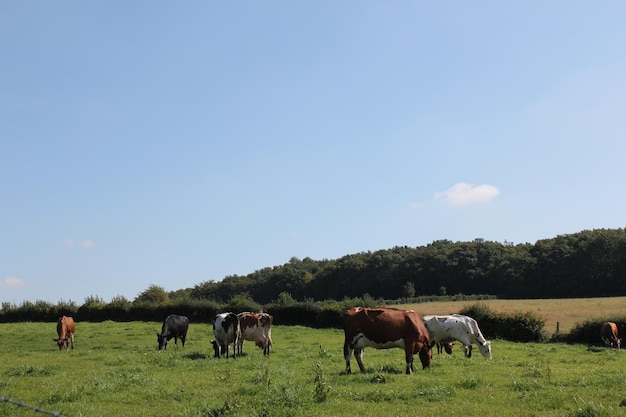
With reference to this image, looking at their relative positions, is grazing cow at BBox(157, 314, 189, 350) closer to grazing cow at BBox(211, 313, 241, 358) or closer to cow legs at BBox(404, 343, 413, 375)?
grazing cow at BBox(211, 313, 241, 358)

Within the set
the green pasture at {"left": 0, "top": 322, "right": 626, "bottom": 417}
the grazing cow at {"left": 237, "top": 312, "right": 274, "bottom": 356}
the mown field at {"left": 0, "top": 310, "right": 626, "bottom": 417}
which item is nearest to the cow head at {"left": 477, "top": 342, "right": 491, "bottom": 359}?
the mown field at {"left": 0, "top": 310, "right": 626, "bottom": 417}

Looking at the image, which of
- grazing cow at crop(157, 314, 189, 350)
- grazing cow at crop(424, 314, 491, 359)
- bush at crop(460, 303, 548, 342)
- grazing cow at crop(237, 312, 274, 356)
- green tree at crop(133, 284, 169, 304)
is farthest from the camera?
green tree at crop(133, 284, 169, 304)

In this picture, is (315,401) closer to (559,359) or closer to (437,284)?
(559,359)

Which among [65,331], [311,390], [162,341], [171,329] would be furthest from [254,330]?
[65,331]

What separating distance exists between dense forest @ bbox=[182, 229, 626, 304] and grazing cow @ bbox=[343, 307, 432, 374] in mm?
57439

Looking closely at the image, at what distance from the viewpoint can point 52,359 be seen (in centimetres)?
2259

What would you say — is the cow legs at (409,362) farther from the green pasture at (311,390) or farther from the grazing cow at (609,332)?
the grazing cow at (609,332)

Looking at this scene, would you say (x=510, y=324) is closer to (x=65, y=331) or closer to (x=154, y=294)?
(x=65, y=331)

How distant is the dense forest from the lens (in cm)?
8356

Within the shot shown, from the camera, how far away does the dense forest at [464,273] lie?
274ft

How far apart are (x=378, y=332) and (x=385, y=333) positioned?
21 cm

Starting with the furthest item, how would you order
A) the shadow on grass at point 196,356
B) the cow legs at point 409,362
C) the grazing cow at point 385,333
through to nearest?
the shadow on grass at point 196,356 < the grazing cow at point 385,333 < the cow legs at point 409,362

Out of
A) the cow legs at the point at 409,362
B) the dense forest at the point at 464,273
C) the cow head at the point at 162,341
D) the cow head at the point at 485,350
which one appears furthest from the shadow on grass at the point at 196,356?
the dense forest at the point at 464,273

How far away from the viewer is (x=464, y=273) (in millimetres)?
98375
